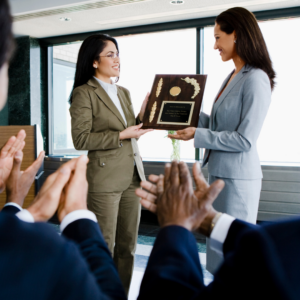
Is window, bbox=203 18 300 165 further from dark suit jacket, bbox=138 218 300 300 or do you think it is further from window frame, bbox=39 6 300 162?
dark suit jacket, bbox=138 218 300 300

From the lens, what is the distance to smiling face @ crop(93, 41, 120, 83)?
7.39 feet

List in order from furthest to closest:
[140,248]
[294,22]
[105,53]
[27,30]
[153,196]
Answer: [27,30] → [294,22] → [140,248] → [105,53] → [153,196]

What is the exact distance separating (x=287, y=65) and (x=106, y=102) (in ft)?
8.86

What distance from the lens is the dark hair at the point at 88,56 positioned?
222 centimetres

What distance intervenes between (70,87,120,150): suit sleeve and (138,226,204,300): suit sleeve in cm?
147

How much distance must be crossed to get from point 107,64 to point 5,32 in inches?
73.0

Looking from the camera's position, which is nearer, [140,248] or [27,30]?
[140,248]

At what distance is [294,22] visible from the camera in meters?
3.82

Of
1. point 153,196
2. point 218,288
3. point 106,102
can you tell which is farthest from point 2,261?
point 106,102

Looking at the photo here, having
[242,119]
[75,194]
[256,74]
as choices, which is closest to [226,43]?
[256,74]

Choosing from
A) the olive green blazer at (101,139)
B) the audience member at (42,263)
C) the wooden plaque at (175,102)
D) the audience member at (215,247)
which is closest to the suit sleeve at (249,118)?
the wooden plaque at (175,102)

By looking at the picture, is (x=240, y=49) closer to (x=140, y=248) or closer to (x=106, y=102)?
(x=106, y=102)

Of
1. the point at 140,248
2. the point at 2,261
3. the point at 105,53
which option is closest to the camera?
the point at 2,261

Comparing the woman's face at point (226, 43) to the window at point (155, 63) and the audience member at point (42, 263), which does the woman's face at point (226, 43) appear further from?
the window at point (155, 63)
